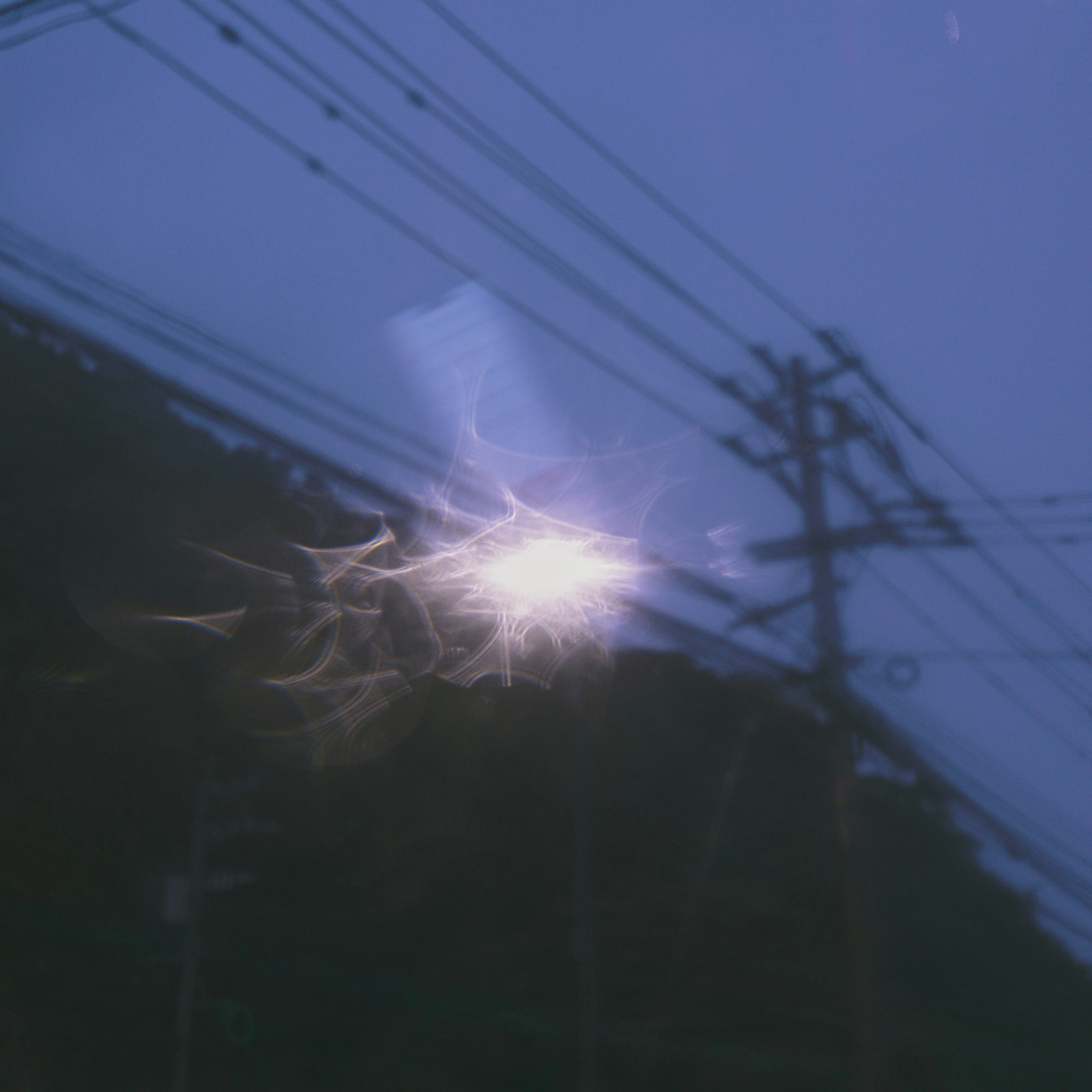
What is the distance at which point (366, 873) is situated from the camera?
8.88 metres

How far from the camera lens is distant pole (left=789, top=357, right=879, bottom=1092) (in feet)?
24.0

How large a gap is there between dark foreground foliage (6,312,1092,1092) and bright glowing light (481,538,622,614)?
1056 millimetres

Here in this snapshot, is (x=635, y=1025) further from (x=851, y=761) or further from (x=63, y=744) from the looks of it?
(x=63, y=744)

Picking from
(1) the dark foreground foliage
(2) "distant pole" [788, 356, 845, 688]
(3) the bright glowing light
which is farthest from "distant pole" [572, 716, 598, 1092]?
(2) "distant pole" [788, 356, 845, 688]

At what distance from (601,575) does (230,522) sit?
3839 mm

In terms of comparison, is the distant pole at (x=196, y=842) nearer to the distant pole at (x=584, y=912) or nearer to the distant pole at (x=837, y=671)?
the distant pole at (x=584, y=912)

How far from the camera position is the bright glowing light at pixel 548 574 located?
31.7 ft

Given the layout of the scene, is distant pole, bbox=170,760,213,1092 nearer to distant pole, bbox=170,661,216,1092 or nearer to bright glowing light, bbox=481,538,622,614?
distant pole, bbox=170,661,216,1092

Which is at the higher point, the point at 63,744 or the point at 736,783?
the point at 736,783

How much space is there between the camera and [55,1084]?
6750mm

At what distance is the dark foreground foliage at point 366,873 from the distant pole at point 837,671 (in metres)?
0.09

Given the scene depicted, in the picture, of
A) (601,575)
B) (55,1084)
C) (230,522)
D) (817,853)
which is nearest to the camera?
(55,1084)

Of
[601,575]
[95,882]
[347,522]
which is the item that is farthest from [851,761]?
[95,882]

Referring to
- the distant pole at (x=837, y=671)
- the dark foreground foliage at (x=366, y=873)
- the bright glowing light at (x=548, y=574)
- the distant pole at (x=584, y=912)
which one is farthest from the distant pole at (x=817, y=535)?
the distant pole at (x=584, y=912)
